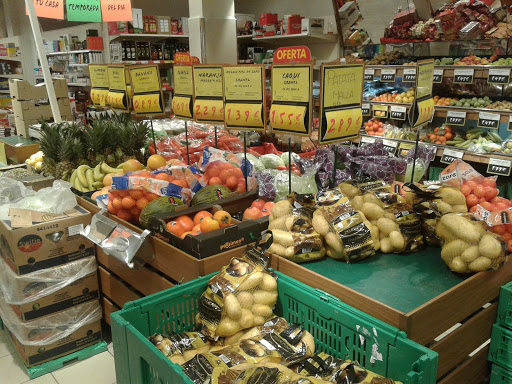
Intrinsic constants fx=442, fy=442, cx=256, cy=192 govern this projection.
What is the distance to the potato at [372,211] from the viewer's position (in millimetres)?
1920

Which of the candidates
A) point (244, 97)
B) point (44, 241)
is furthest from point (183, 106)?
point (44, 241)

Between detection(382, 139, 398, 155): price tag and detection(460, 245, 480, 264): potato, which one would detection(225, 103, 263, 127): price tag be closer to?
detection(460, 245, 480, 264): potato

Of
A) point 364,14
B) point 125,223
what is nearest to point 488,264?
point 125,223

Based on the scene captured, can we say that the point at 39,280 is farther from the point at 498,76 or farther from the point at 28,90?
the point at 498,76

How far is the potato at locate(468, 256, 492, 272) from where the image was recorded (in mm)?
1633

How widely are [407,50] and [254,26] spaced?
3.30m

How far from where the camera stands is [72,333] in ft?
9.27

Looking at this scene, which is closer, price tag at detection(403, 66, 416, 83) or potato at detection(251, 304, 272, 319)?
potato at detection(251, 304, 272, 319)

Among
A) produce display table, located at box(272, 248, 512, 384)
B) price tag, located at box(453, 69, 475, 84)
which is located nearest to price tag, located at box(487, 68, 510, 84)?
price tag, located at box(453, 69, 475, 84)

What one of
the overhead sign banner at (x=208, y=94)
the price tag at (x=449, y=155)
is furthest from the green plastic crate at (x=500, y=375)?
the price tag at (x=449, y=155)

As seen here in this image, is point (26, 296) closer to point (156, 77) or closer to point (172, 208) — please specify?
point (172, 208)

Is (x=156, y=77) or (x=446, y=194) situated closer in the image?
(x=446, y=194)

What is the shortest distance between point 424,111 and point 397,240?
870 mm

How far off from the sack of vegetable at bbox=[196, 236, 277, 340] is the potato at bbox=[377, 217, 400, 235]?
54 cm
